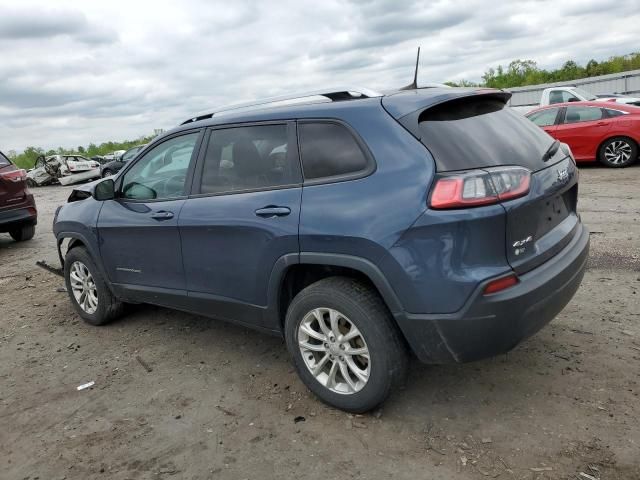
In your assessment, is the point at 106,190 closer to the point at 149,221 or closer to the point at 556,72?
the point at 149,221

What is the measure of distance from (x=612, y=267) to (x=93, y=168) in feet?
86.0

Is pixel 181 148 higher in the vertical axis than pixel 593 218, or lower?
higher

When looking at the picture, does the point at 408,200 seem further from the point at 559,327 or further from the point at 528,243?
the point at 559,327

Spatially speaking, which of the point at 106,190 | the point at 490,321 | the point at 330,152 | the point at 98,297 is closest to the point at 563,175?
the point at 490,321

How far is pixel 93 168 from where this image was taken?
27203 millimetres

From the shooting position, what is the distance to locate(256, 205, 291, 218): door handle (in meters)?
3.19

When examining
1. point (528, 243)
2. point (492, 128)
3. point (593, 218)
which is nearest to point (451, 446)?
point (528, 243)

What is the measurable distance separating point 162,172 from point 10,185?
579 centimetres

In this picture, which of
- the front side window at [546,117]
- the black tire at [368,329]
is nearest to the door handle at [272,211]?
the black tire at [368,329]

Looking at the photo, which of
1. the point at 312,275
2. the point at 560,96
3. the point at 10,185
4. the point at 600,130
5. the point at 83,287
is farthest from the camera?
the point at 560,96

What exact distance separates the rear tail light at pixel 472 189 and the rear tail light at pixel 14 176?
8.05 meters

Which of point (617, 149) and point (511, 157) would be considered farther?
point (617, 149)

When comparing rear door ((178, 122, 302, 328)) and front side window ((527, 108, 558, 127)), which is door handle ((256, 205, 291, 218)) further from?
front side window ((527, 108, 558, 127))

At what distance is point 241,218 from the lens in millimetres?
3396
